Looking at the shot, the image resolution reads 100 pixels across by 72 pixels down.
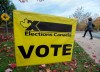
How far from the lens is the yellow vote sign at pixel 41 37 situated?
328 centimetres

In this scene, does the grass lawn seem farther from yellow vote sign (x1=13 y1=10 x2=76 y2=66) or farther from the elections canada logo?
the elections canada logo

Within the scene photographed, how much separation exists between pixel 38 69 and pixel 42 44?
5.65 feet

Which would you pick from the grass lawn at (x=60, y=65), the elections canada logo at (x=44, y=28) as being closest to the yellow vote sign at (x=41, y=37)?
the elections canada logo at (x=44, y=28)

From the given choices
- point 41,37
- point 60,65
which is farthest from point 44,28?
point 60,65

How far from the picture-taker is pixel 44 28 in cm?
347

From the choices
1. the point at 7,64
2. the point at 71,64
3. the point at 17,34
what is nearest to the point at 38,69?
the point at 7,64

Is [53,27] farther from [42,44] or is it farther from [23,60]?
[23,60]

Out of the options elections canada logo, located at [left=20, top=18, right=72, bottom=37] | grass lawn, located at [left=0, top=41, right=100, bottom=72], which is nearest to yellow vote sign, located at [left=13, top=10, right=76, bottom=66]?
elections canada logo, located at [left=20, top=18, right=72, bottom=37]

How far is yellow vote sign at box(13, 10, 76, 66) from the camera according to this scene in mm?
3277

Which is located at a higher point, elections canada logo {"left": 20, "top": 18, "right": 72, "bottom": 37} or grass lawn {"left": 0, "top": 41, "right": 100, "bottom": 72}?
elections canada logo {"left": 20, "top": 18, "right": 72, "bottom": 37}

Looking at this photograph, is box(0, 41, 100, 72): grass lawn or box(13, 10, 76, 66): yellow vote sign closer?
box(13, 10, 76, 66): yellow vote sign

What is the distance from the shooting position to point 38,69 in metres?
5.06

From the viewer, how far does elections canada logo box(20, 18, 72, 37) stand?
3320 mm

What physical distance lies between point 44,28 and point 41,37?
168 millimetres
